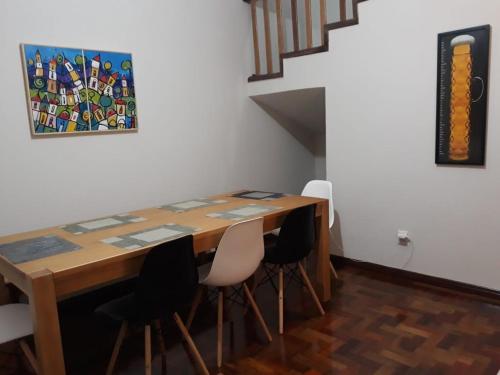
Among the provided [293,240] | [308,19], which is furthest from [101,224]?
[308,19]

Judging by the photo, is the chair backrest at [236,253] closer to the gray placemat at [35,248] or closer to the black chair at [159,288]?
the black chair at [159,288]

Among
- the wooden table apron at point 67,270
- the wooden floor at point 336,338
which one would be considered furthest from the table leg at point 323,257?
the wooden table apron at point 67,270

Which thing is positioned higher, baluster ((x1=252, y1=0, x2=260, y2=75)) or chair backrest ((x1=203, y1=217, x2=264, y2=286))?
baluster ((x1=252, y1=0, x2=260, y2=75))

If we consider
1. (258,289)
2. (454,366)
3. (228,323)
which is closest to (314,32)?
(258,289)

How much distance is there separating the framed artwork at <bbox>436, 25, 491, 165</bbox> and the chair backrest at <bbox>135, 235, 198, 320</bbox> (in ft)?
6.73

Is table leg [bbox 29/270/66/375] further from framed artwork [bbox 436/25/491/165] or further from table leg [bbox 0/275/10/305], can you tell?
framed artwork [bbox 436/25/491/165]

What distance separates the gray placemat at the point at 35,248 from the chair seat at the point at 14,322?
315mm

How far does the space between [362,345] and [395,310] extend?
0.54 meters

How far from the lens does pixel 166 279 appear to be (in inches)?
73.5

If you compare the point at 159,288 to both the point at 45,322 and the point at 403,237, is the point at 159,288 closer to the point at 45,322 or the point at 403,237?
the point at 45,322

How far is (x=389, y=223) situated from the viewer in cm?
326

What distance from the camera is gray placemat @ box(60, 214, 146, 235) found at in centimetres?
229

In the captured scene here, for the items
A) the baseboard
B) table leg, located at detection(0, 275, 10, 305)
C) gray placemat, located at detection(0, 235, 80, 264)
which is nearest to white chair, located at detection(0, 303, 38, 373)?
table leg, located at detection(0, 275, 10, 305)

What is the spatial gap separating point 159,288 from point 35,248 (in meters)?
0.66
